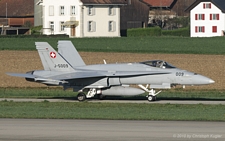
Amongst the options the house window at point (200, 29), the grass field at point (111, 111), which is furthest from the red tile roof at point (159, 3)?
the grass field at point (111, 111)

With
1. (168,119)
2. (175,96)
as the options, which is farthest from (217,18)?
(168,119)

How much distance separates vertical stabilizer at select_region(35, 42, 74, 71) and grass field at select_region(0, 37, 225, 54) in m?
21.0

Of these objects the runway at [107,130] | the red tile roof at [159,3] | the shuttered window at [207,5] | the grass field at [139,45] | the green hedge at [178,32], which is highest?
the red tile roof at [159,3]

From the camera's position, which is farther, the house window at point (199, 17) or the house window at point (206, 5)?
the house window at point (199, 17)

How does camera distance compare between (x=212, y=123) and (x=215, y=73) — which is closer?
(x=212, y=123)

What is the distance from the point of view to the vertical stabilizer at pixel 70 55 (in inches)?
1214

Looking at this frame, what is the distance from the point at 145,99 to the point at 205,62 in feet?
46.2

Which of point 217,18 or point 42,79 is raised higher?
point 217,18

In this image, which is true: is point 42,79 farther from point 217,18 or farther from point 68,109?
point 217,18

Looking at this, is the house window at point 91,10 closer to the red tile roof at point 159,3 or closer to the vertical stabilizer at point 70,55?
the red tile roof at point 159,3

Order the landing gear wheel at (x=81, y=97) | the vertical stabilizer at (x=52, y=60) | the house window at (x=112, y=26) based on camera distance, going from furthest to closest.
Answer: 1. the house window at (x=112, y=26)
2. the vertical stabilizer at (x=52, y=60)
3. the landing gear wheel at (x=81, y=97)

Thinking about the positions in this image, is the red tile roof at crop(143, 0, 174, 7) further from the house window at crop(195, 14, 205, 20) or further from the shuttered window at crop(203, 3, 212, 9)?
the shuttered window at crop(203, 3, 212, 9)

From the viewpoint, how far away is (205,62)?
4366 centimetres

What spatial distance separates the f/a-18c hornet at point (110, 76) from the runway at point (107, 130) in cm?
811
